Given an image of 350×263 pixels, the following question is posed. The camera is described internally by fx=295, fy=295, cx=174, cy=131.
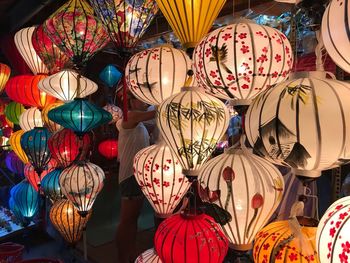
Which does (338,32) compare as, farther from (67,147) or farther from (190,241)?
(67,147)

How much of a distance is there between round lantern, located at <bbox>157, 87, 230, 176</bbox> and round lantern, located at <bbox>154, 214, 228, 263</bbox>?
8.6 inches

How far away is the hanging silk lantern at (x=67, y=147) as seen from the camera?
2092 millimetres

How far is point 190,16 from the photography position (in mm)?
1047

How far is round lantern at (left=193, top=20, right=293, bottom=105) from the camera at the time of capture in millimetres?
916

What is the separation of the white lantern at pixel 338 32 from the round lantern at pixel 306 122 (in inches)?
3.1

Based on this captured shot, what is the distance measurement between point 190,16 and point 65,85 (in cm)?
121

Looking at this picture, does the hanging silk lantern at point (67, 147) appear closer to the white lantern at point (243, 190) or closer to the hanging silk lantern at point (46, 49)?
the hanging silk lantern at point (46, 49)

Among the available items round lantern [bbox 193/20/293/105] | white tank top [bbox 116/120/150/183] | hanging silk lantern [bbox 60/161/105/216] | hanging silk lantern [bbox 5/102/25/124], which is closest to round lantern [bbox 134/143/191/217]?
round lantern [bbox 193/20/293/105]

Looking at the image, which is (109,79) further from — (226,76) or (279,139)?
(279,139)

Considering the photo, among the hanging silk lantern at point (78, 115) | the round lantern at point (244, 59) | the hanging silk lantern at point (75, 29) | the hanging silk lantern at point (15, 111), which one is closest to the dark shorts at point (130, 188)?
the hanging silk lantern at point (78, 115)

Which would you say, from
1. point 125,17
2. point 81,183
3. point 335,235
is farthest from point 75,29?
point 335,235

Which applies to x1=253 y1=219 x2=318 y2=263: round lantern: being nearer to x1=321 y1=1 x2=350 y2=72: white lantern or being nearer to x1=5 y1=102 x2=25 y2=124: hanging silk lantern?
x1=321 y1=1 x2=350 y2=72: white lantern

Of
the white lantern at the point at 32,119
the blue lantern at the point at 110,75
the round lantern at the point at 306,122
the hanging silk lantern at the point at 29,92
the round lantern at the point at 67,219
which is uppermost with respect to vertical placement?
the round lantern at the point at 306,122

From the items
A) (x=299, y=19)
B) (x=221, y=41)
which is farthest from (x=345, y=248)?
(x=299, y=19)
